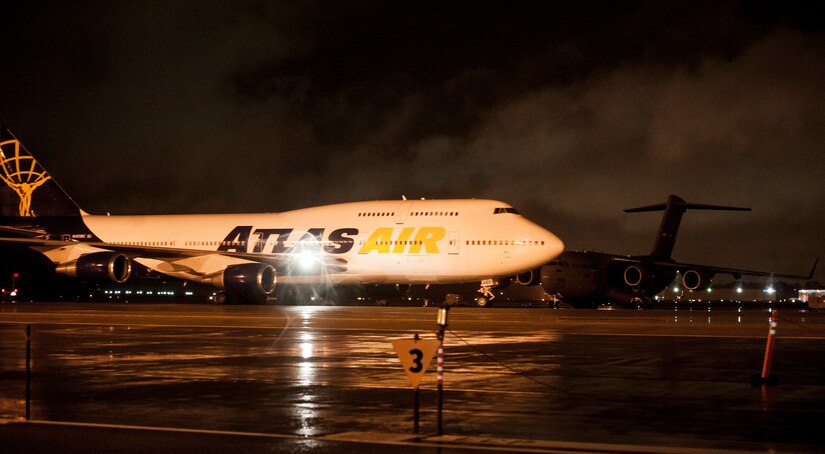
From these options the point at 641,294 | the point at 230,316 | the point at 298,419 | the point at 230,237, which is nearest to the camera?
the point at 298,419

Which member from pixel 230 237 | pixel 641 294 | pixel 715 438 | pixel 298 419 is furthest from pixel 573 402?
pixel 641 294

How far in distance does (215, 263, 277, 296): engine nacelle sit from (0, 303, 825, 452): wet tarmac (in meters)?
18.2

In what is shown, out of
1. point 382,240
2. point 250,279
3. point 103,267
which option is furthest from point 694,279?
point 103,267

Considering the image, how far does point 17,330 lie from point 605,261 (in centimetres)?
3433

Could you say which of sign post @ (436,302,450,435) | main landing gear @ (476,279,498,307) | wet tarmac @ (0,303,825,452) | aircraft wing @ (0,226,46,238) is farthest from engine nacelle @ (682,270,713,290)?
sign post @ (436,302,450,435)

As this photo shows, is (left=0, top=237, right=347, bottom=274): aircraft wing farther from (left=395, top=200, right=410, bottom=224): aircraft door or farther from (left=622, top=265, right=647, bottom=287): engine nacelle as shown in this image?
(left=622, top=265, right=647, bottom=287): engine nacelle

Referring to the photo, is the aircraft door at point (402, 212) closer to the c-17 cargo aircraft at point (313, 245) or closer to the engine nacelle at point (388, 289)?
the c-17 cargo aircraft at point (313, 245)

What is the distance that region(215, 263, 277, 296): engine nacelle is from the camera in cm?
4478

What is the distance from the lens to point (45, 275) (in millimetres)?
66000

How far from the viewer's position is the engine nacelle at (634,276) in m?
53.5

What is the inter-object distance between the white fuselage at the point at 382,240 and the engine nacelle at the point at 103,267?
13.5 ft

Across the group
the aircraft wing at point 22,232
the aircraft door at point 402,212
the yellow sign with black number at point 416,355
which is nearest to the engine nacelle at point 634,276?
the aircraft door at point 402,212

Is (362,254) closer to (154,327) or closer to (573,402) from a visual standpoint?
(154,327)

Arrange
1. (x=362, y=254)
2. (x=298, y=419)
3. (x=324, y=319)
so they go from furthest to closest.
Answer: (x=362, y=254) → (x=324, y=319) → (x=298, y=419)
